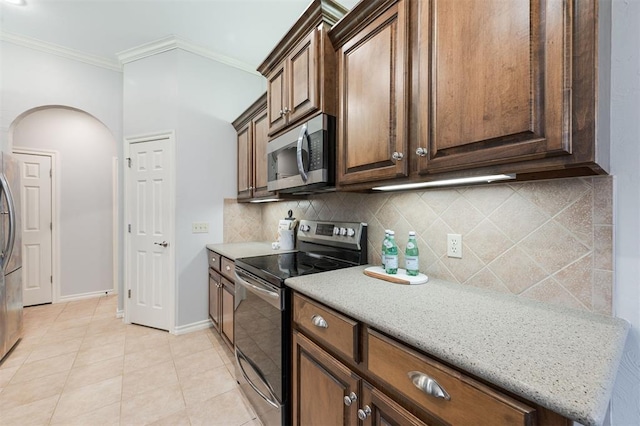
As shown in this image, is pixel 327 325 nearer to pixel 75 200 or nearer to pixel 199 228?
pixel 199 228

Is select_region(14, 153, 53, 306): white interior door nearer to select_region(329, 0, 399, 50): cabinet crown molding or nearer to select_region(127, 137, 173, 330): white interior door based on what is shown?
select_region(127, 137, 173, 330): white interior door

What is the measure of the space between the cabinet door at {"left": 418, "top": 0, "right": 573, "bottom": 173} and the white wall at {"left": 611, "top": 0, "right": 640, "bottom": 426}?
0.36 meters

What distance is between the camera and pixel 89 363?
2123 mm

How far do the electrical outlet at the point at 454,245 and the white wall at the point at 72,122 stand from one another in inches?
138

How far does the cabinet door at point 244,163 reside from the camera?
8.85ft

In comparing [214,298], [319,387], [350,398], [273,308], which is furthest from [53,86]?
[350,398]

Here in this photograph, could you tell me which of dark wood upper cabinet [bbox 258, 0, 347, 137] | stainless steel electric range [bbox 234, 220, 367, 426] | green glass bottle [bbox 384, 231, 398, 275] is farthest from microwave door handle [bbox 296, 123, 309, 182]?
green glass bottle [bbox 384, 231, 398, 275]

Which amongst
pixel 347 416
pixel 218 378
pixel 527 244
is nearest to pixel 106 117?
pixel 218 378

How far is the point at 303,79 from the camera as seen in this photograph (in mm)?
1602

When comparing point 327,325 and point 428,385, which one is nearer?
point 428,385

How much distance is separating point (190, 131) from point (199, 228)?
1028 millimetres

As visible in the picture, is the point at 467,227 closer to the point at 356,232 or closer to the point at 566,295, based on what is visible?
the point at 566,295

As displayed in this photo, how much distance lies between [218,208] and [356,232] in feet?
6.07

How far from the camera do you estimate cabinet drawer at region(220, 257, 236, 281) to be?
217 cm
